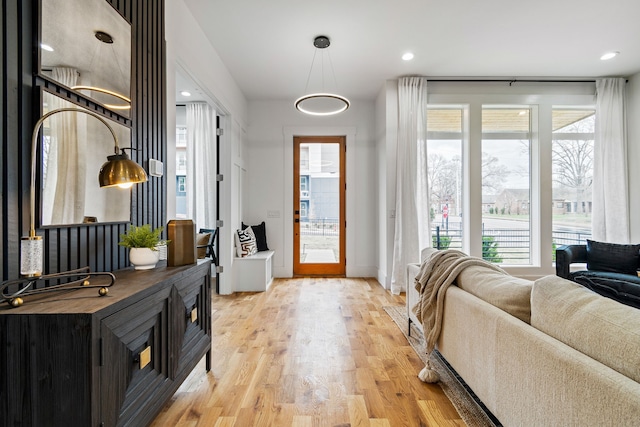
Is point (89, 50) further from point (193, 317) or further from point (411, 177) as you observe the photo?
point (411, 177)

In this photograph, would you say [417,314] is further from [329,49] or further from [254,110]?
[254,110]

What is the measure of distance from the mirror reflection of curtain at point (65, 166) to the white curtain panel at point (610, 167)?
5906mm

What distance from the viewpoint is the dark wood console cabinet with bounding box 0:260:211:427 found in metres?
0.95

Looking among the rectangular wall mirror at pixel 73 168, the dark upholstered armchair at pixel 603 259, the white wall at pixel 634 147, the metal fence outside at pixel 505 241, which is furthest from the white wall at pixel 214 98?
the white wall at pixel 634 147

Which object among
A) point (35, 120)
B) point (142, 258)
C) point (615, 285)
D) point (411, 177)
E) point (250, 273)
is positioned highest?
point (411, 177)

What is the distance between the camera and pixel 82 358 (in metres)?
0.96

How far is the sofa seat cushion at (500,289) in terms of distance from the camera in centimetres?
132

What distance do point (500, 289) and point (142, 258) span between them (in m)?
1.90

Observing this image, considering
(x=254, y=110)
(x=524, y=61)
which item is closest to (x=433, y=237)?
(x=524, y=61)

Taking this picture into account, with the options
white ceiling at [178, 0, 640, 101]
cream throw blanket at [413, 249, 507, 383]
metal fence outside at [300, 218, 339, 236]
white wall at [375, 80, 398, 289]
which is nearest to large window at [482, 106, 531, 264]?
white ceiling at [178, 0, 640, 101]

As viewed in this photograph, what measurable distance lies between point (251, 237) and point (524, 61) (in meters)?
4.41

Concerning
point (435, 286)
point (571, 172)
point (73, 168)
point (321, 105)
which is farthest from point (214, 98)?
point (571, 172)

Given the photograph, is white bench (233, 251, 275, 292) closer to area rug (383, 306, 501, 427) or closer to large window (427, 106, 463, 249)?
area rug (383, 306, 501, 427)

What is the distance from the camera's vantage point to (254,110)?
16.9 ft
